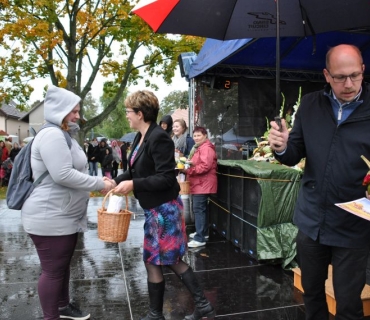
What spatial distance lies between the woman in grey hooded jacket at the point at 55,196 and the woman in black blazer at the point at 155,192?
13.1 inches

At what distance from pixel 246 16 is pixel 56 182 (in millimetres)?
2326

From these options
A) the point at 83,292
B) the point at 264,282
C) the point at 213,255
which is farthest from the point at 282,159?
the point at 213,255

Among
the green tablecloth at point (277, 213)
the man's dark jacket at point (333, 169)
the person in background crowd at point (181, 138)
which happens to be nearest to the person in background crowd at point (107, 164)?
the person in background crowd at point (181, 138)

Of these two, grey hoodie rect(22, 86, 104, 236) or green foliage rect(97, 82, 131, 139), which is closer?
grey hoodie rect(22, 86, 104, 236)

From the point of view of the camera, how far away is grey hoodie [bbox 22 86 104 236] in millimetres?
2729

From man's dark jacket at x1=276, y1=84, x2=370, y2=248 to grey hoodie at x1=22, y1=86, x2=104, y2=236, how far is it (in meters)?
1.43

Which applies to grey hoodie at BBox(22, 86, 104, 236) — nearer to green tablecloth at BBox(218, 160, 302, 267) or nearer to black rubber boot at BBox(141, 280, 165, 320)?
black rubber boot at BBox(141, 280, 165, 320)

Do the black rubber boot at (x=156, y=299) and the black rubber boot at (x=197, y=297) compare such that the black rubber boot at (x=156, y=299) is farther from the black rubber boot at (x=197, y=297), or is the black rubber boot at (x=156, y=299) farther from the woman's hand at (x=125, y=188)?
the woman's hand at (x=125, y=188)

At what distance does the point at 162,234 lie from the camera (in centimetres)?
302

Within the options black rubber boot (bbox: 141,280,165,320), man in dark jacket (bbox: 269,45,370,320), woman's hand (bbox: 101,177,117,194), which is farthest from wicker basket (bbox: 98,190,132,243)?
man in dark jacket (bbox: 269,45,370,320)

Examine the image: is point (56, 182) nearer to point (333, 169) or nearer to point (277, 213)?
point (333, 169)

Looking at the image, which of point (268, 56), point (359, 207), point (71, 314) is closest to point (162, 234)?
point (71, 314)

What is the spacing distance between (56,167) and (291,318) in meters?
2.27

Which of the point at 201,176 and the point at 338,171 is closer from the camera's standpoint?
the point at 338,171
